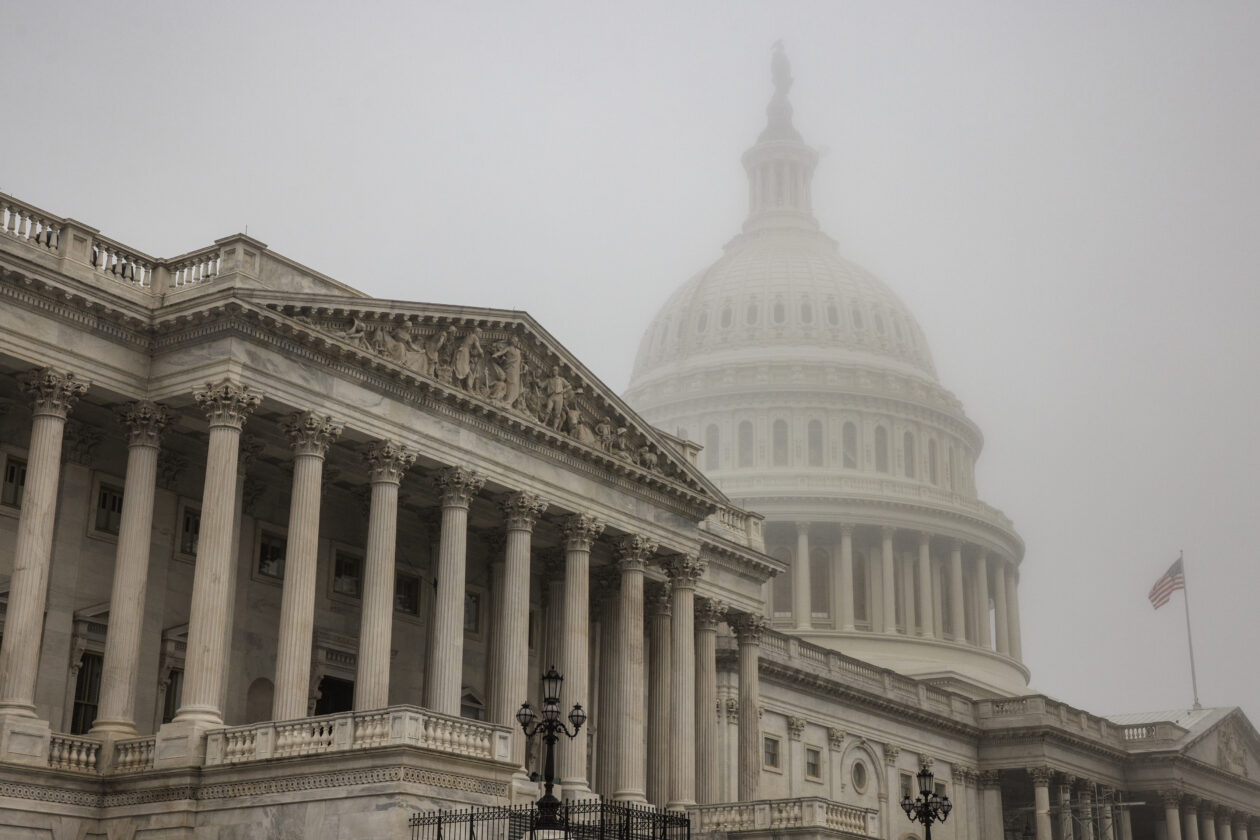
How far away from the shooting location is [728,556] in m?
61.1

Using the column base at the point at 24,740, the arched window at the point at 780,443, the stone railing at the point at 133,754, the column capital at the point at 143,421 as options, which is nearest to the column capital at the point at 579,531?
the column capital at the point at 143,421

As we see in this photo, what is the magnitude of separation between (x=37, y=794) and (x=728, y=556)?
2877 centimetres

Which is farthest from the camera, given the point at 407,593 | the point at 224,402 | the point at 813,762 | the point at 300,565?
the point at 813,762

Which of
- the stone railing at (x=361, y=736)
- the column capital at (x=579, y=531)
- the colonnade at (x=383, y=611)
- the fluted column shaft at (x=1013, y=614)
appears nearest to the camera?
the stone railing at (x=361, y=736)

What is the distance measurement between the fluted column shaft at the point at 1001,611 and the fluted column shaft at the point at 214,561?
3085 inches

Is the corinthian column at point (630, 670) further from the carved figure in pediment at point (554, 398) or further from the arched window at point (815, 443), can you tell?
the arched window at point (815, 443)

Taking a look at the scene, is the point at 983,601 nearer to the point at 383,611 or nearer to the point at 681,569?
the point at 681,569

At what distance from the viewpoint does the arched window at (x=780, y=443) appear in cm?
11131

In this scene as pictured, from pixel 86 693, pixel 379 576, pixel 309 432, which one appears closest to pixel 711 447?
pixel 379 576

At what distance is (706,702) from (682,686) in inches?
140

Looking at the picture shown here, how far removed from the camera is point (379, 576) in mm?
44406

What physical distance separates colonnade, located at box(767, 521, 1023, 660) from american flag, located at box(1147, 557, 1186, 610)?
43.6ft

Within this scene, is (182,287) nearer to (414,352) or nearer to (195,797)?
(414,352)

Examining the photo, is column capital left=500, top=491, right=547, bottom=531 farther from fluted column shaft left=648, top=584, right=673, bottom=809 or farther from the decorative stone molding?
the decorative stone molding
